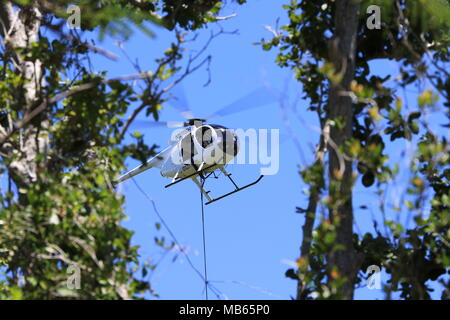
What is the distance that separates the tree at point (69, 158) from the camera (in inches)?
278

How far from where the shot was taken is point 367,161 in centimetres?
656

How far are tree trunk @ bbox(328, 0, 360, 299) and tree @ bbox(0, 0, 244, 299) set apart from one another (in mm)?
1408

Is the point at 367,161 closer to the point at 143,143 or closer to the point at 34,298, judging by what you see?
the point at 143,143

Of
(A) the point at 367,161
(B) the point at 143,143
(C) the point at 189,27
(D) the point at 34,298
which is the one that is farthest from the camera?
(C) the point at 189,27

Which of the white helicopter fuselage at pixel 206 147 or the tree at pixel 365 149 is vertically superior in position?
the white helicopter fuselage at pixel 206 147

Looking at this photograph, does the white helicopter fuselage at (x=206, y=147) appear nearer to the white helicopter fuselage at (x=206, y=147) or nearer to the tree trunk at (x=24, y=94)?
Answer: the white helicopter fuselage at (x=206, y=147)

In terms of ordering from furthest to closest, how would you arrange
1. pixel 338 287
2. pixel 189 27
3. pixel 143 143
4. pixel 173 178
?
pixel 173 178
pixel 189 27
pixel 143 143
pixel 338 287

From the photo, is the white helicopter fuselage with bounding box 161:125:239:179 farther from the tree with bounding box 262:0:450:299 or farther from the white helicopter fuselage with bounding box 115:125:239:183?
the tree with bounding box 262:0:450:299

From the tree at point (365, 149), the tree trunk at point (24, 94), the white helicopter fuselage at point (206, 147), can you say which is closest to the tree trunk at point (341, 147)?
the tree at point (365, 149)

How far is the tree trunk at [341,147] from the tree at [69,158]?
1.41 meters

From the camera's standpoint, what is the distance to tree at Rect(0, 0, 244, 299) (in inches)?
278
